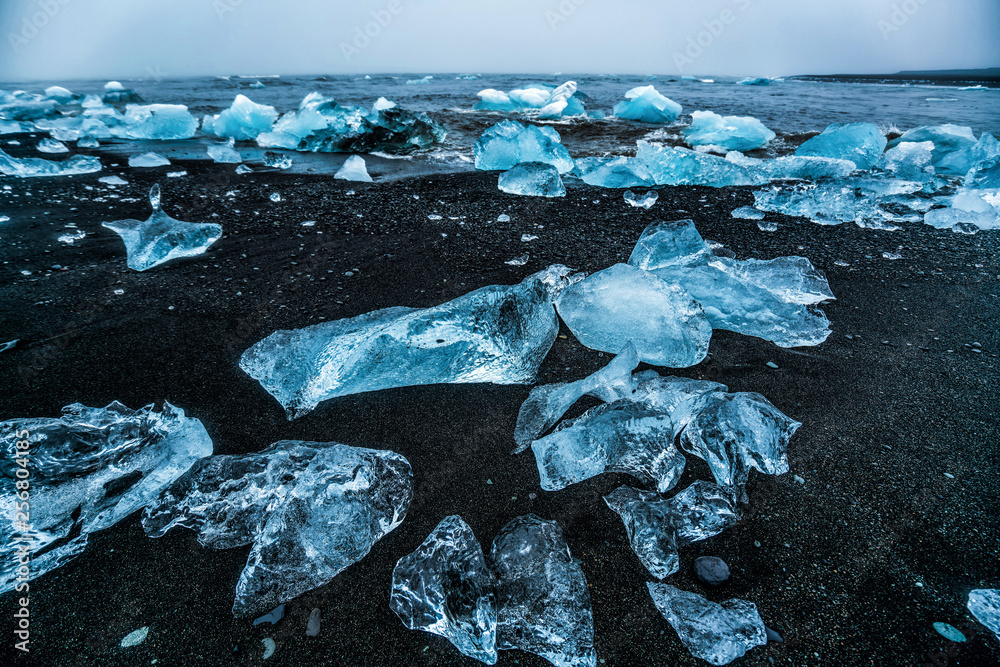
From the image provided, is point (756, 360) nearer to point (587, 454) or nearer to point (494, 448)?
point (587, 454)

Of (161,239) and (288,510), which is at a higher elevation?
(161,239)

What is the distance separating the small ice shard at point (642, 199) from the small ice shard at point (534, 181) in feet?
1.69

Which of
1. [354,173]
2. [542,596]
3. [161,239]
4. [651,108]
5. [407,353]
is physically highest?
[651,108]

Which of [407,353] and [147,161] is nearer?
[407,353]

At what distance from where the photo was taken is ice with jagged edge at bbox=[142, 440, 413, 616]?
3.23 feet

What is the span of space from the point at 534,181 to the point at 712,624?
3.17 meters

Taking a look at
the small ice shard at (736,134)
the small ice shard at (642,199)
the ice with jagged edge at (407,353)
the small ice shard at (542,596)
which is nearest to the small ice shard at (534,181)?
the small ice shard at (642,199)

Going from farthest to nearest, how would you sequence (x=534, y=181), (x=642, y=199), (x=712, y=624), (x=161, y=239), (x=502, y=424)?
(x=534, y=181) < (x=642, y=199) < (x=161, y=239) < (x=502, y=424) < (x=712, y=624)

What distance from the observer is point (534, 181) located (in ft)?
11.3

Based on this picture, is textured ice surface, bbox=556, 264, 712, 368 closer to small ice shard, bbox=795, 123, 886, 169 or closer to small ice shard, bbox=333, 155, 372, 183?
small ice shard, bbox=333, 155, 372, 183

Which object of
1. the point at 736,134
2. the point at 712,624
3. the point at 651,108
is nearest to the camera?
the point at 712,624

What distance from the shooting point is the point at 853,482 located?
118cm

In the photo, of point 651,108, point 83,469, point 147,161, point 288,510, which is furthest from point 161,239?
point 651,108

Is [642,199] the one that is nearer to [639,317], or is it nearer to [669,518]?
[639,317]
